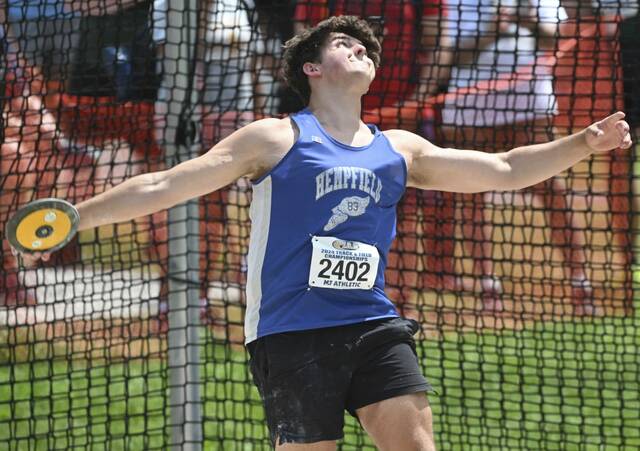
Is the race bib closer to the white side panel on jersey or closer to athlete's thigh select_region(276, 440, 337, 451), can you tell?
the white side panel on jersey

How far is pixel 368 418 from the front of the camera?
398 cm

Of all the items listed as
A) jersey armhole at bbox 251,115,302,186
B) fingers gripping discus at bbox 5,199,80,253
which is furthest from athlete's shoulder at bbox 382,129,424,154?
fingers gripping discus at bbox 5,199,80,253

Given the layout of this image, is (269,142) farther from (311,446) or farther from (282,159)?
(311,446)

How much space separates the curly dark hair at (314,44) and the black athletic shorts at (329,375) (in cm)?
98

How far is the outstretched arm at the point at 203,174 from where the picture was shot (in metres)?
3.93

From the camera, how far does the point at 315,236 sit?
13.1 feet

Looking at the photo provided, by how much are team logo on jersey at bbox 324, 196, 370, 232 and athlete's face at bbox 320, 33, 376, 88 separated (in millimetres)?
510

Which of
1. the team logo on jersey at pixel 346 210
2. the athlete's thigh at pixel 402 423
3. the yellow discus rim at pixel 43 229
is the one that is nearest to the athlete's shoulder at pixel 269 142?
the team logo on jersey at pixel 346 210

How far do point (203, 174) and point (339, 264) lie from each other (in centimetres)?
56

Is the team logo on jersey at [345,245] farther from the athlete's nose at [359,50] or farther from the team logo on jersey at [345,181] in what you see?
the athlete's nose at [359,50]

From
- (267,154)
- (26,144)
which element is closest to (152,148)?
(26,144)

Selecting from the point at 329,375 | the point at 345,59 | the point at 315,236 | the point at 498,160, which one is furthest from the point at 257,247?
the point at 498,160

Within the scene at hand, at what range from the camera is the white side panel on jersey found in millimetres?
4047

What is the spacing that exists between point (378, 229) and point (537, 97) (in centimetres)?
340
